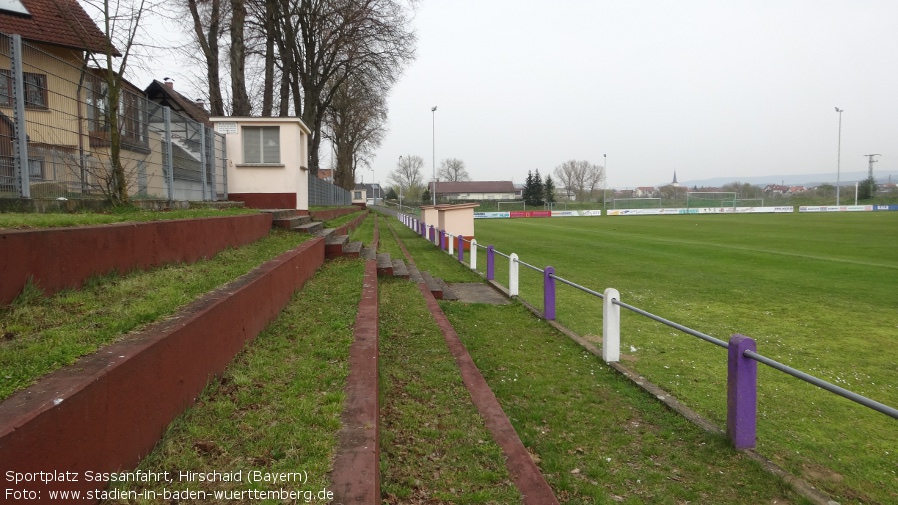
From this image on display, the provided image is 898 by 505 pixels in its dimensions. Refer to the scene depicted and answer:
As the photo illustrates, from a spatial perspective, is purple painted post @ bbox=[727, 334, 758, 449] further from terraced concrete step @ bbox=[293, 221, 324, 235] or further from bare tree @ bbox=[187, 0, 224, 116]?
bare tree @ bbox=[187, 0, 224, 116]

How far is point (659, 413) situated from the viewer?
4.95m

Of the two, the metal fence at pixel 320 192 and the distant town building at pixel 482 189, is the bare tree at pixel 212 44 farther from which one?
the distant town building at pixel 482 189

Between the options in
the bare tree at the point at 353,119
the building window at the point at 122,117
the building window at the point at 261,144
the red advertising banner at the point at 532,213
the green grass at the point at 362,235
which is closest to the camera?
the building window at the point at 122,117

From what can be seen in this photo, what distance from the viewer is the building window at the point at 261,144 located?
1304 centimetres

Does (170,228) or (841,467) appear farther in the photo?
(170,228)

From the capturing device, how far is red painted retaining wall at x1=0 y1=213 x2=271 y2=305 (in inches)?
118

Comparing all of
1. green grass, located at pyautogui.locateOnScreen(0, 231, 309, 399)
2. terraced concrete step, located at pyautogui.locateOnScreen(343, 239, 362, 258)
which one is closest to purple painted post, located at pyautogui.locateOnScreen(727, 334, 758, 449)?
green grass, located at pyautogui.locateOnScreen(0, 231, 309, 399)

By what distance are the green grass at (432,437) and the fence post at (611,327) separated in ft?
6.26

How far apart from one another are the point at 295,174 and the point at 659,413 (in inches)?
413

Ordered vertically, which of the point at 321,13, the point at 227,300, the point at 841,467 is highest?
the point at 321,13

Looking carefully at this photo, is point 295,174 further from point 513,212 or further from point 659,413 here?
point 513,212

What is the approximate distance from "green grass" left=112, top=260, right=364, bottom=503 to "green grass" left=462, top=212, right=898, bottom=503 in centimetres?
325

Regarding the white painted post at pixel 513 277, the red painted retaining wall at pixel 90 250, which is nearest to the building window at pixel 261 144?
the white painted post at pixel 513 277

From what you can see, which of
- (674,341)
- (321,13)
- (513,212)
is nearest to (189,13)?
(321,13)
